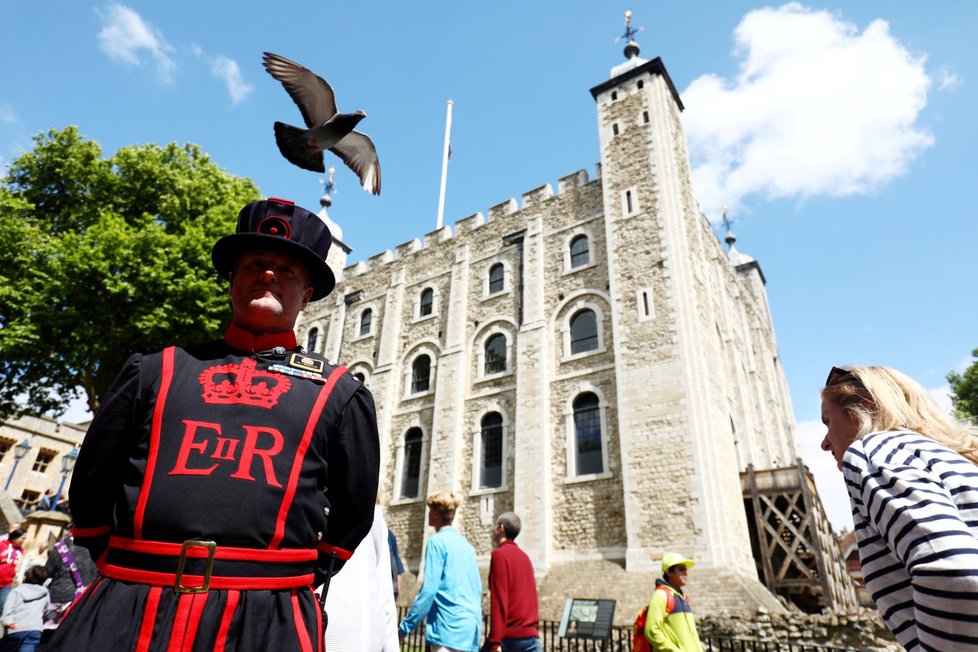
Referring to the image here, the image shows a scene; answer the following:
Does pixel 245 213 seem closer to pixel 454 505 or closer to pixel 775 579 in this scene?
pixel 454 505

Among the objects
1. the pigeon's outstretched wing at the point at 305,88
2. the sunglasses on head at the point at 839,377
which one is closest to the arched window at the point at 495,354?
the pigeon's outstretched wing at the point at 305,88

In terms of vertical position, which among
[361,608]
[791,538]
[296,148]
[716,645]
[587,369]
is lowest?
[716,645]

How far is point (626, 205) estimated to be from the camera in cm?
1792

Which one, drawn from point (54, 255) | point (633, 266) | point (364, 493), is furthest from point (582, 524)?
point (54, 255)

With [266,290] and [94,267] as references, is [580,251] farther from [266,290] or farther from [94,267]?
[266,290]

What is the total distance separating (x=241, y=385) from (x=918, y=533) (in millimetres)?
2206

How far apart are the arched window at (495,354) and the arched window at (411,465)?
11.7 feet

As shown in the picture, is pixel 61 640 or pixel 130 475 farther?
pixel 130 475

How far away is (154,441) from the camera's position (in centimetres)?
174

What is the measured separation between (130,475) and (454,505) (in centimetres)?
372

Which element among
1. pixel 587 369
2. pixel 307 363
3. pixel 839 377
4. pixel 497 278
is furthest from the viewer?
pixel 497 278

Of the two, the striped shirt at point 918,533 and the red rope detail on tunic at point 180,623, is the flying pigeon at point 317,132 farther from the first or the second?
the striped shirt at point 918,533

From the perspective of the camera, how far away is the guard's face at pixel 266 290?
6.81 feet

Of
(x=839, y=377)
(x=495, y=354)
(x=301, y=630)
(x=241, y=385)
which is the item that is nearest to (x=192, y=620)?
(x=301, y=630)
